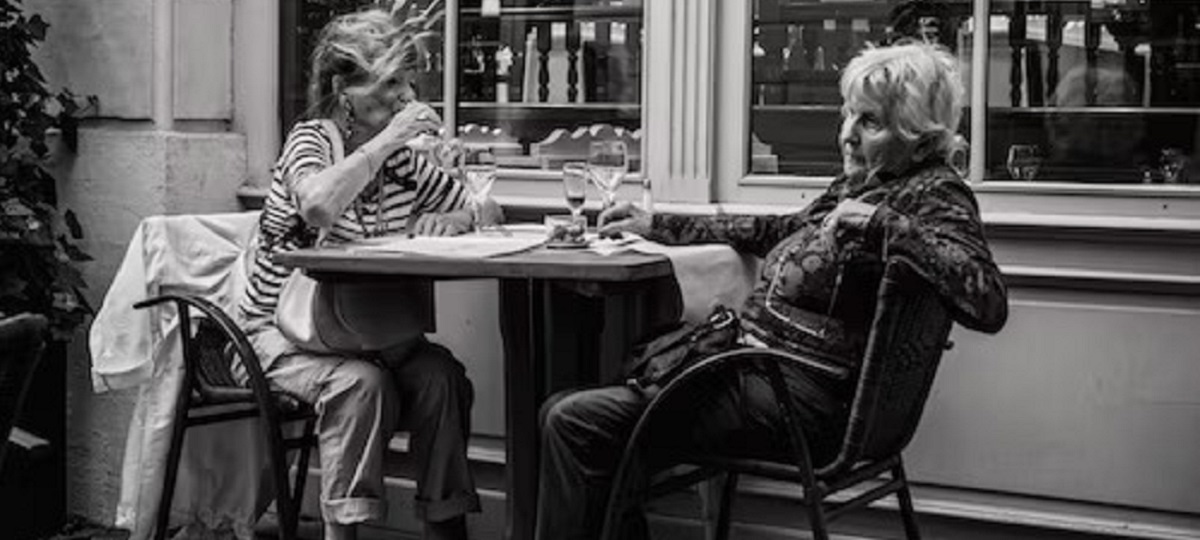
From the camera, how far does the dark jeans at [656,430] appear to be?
12.6ft

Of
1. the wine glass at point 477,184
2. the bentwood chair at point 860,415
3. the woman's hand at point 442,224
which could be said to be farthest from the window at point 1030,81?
the bentwood chair at point 860,415

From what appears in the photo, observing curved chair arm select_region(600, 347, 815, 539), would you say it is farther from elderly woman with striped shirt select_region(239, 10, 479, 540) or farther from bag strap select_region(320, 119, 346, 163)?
bag strap select_region(320, 119, 346, 163)

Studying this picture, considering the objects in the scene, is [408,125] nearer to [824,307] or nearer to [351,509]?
[351,509]

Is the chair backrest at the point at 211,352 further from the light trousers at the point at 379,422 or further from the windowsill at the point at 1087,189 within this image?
the windowsill at the point at 1087,189

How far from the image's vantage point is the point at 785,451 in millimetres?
3861

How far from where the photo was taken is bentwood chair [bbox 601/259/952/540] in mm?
3586

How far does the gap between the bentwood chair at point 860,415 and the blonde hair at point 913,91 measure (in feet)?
1.41

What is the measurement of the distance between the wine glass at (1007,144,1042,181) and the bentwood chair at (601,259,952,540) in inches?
33.8

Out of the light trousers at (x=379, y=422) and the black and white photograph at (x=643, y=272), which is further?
the light trousers at (x=379, y=422)

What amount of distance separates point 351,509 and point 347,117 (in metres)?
0.97

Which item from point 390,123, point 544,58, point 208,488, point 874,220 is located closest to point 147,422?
point 208,488

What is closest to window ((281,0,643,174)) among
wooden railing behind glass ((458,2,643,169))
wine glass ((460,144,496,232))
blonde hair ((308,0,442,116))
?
wooden railing behind glass ((458,2,643,169))

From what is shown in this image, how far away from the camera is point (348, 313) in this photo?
4.38 m

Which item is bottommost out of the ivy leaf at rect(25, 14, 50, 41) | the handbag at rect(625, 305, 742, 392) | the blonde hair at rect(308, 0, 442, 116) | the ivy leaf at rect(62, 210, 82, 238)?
the handbag at rect(625, 305, 742, 392)
